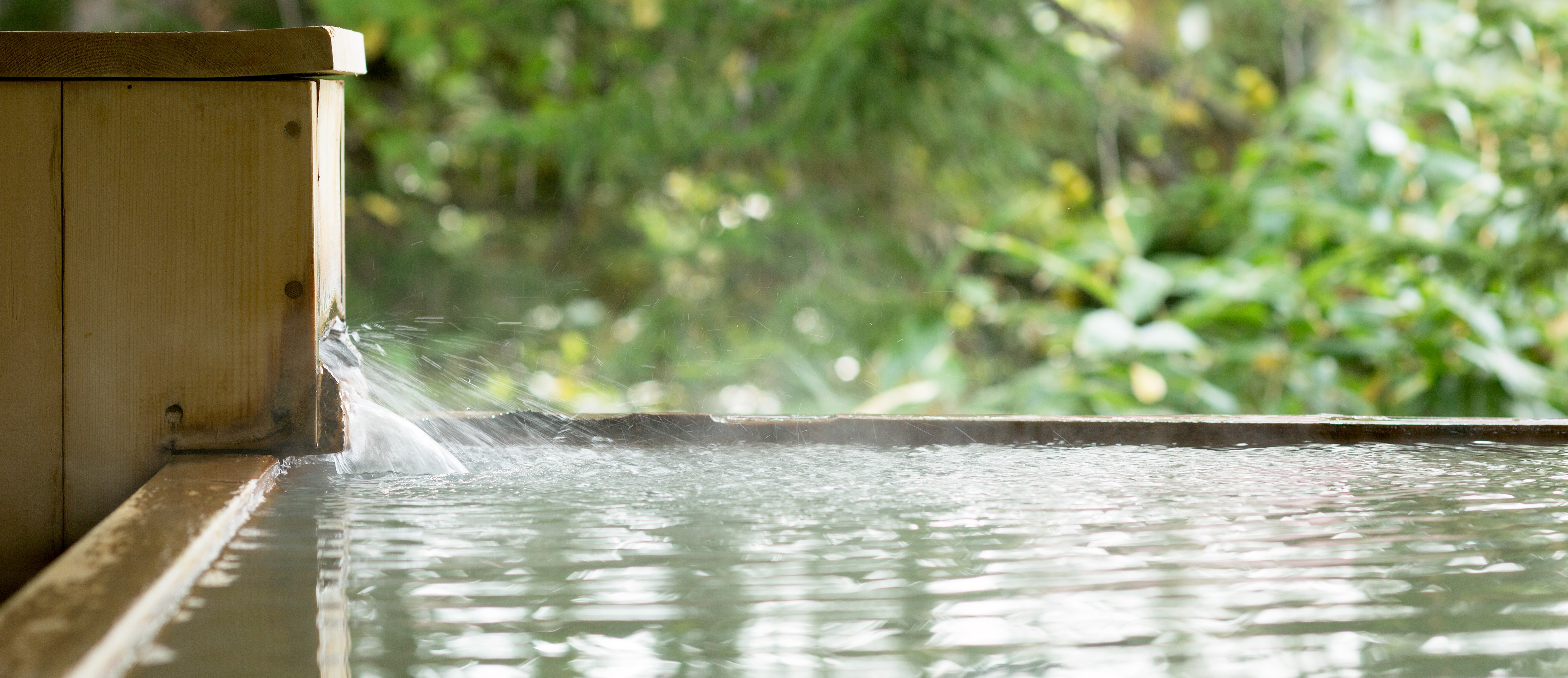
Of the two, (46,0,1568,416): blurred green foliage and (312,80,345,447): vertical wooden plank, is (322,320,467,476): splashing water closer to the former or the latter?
(312,80,345,447): vertical wooden plank

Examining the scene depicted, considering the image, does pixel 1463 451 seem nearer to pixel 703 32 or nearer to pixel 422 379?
pixel 422 379

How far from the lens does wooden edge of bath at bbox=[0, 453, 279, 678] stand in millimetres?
413

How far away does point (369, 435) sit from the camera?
101 cm

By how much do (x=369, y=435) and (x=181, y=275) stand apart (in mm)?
200

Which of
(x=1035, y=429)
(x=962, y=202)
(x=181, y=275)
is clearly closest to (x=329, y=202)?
(x=181, y=275)

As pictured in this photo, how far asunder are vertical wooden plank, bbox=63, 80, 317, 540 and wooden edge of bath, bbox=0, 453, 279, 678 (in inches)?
6.8

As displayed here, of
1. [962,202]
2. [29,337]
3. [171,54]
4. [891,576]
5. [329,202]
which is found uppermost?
[962,202]

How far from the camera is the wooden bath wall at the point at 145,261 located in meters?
0.88

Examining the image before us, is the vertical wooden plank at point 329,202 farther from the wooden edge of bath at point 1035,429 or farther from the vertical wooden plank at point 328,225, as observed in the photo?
the wooden edge of bath at point 1035,429

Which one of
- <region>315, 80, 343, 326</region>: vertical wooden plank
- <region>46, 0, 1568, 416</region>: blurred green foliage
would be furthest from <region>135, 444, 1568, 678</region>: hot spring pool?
<region>46, 0, 1568, 416</region>: blurred green foliage

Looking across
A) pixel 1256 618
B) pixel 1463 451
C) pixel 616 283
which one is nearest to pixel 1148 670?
pixel 1256 618

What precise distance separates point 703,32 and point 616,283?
1.20 metres

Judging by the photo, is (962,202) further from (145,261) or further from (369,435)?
(145,261)

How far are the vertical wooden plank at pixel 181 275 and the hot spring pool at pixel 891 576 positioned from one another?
9 cm
